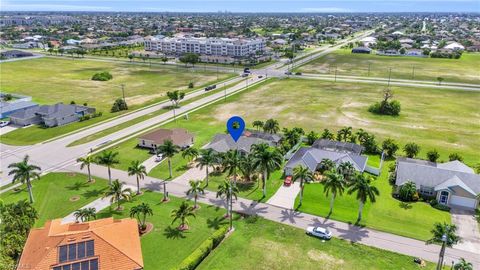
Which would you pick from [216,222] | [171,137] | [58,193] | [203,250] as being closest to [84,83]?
[171,137]

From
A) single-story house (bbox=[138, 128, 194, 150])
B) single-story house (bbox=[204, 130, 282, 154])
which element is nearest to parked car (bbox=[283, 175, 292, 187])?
single-story house (bbox=[204, 130, 282, 154])

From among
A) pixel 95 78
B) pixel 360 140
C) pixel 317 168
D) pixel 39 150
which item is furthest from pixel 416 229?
pixel 95 78

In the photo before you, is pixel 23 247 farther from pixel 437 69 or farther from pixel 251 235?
pixel 437 69

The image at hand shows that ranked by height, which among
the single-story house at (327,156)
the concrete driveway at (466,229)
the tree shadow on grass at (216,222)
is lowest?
the tree shadow on grass at (216,222)

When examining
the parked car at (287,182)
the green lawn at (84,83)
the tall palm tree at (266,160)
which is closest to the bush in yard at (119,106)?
the green lawn at (84,83)

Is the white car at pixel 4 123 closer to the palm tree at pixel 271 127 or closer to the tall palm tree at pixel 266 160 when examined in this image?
the palm tree at pixel 271 127
